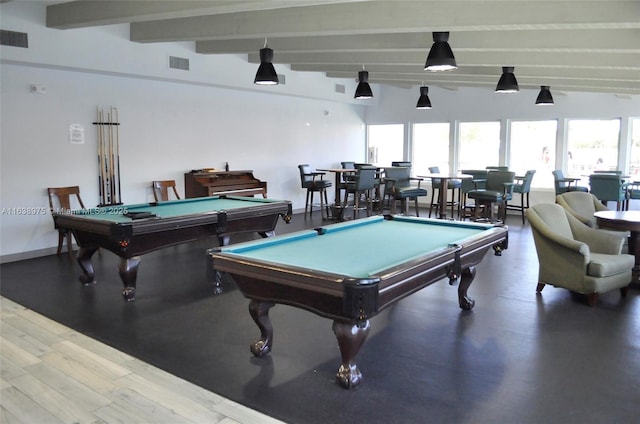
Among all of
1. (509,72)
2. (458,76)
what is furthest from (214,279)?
(458,76)

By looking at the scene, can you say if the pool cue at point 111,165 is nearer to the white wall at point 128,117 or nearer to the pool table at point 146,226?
the white wall at point 128,117

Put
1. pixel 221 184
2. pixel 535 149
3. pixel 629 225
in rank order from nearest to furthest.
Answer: pixel 629 225 < pixel 221 184 < pixel 535 149

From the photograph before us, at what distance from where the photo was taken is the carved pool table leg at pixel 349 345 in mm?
2938

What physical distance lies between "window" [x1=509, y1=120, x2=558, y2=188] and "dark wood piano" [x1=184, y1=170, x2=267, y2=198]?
6.11 meters

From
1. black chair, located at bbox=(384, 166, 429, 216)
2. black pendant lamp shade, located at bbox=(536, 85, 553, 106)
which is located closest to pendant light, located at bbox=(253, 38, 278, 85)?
black pendant lamp shade, located at bbox=(536, 85, 553, 106)

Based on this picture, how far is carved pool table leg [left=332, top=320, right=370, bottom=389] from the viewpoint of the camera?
2.94m

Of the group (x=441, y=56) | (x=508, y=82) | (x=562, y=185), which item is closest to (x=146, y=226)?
(x=441, y=56)

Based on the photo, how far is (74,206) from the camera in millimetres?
7098

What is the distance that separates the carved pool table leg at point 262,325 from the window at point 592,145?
945 centimetres

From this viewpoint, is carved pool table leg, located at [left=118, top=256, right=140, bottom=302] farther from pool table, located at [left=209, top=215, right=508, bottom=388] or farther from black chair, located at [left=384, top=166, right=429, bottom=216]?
black chair, located at [left=384, top=166, right=429, bottom=216]

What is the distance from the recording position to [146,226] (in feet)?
15.1

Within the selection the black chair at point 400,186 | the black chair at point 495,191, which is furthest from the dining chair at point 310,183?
the black chair at point 495,191

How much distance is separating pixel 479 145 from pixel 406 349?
9194mm

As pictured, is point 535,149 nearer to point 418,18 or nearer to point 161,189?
point 418,18
